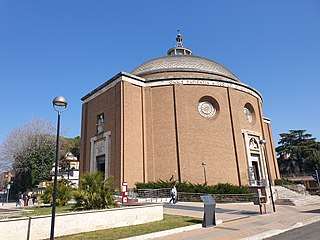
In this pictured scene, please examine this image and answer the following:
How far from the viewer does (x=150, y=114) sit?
85.9 ft

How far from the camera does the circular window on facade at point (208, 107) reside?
2733 cm

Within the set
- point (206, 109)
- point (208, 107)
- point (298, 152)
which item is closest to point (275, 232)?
point (206, 109)

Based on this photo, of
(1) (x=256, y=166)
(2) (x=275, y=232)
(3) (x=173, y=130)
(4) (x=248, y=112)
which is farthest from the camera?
(4) (x=248, y=112)

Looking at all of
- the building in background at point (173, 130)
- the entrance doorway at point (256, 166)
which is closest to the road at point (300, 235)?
the building in background at point (173, 130)

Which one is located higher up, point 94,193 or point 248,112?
point 248,112

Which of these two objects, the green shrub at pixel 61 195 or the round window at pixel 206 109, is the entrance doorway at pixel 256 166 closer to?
the round window at pixel 206 109

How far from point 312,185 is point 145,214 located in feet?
150

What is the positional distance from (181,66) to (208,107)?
6.98m

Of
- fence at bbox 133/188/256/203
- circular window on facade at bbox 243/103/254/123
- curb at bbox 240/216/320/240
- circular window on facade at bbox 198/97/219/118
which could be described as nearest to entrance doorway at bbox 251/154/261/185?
circular window on facade at bbox 243/103/254/123

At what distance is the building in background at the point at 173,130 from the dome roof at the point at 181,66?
20cm

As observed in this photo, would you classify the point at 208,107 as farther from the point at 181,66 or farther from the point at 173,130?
the point at 181,66

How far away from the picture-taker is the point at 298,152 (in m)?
51.0

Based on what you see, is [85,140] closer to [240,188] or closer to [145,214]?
[240,188]

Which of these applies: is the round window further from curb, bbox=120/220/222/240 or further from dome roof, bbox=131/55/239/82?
curb, bbox=120/220/222/240
